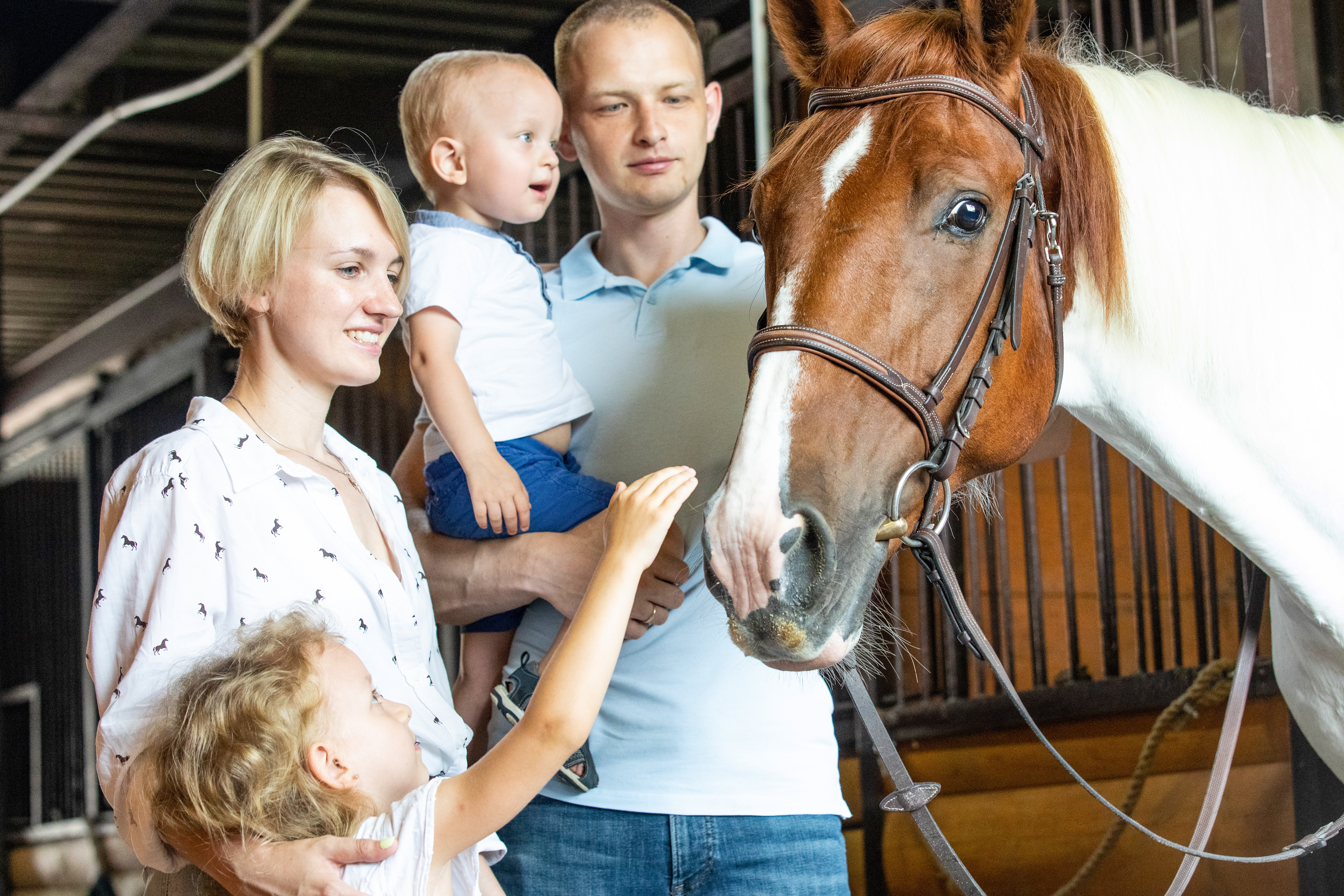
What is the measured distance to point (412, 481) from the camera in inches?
63.3

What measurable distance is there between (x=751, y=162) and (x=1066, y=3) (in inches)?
41.4

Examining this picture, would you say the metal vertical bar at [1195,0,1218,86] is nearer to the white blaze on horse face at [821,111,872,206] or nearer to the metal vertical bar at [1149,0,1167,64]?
the metal vertical bar at [1149,0,1167,64]

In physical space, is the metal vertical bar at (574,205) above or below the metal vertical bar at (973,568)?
above

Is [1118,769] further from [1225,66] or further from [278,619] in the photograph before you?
[1225,66]

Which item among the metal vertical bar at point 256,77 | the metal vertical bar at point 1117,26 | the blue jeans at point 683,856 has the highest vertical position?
the metal vertical bar at point 256,77

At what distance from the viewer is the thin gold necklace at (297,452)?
1.20 m

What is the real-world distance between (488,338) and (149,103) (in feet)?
10.7

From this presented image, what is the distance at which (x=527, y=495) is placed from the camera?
4.50 ft

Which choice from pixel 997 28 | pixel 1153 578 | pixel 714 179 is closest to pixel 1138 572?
pixel 1153 578

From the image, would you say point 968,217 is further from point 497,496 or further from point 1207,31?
point 1207,31

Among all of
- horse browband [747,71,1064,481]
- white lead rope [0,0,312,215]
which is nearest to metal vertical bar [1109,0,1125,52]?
horse browband [747,71,1064,481]

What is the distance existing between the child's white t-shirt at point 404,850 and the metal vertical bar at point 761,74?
5.72 feet

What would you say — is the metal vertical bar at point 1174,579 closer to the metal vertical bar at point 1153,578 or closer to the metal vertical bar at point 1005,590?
the metal vertical bar at point 1153,578

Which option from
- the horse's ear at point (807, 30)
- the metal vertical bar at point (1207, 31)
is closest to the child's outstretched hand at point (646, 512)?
the horse's ear at point (807, 30)
